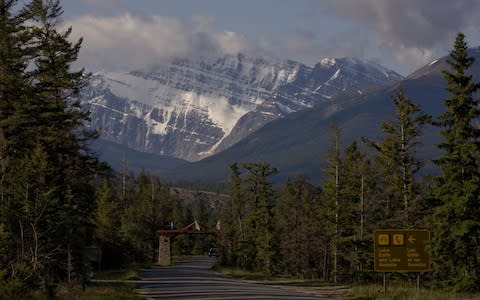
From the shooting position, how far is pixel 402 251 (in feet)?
133

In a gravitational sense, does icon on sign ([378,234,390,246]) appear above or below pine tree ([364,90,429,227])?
below

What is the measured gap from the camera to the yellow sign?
1578 inches

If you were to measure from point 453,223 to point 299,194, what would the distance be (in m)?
52.8

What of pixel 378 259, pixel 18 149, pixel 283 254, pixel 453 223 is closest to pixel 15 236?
pixel 18 149

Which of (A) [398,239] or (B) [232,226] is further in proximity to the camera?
(B) [232,226]

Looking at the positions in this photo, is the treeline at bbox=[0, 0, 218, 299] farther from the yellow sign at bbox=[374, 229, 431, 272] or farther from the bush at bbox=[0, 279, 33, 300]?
the yellow sign at bbox=[374, 229, 431, 272]

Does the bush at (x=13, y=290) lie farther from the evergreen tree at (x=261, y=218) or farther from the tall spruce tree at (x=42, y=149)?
the evergreen tree at (x=261, y=218)

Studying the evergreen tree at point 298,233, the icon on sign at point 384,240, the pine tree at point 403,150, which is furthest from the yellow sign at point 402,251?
the evergreen tree at point 298,233

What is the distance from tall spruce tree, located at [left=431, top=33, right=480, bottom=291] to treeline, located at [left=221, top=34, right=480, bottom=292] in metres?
0.06

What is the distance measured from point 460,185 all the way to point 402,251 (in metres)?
6.26

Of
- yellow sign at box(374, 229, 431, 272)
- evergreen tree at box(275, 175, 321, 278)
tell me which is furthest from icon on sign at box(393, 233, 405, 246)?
evergreen tree at box(275, 175, 321, 278)

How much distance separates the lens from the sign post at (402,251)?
1578 inches

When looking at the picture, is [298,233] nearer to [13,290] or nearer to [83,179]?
[83,179]

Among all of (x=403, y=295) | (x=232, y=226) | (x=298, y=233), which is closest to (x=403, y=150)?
(x=403, y=295)
